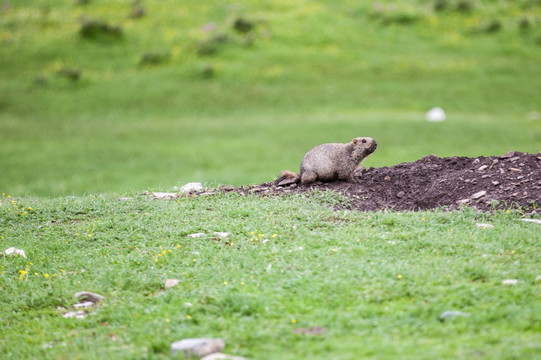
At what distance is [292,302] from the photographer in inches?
253

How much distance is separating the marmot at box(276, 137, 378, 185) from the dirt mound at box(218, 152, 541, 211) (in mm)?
194

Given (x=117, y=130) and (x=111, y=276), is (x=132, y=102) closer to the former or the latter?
(x=117, y=130)

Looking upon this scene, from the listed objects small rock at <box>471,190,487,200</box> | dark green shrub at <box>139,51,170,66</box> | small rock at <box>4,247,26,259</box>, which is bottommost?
small rock at <box>471,190,487,200</box>

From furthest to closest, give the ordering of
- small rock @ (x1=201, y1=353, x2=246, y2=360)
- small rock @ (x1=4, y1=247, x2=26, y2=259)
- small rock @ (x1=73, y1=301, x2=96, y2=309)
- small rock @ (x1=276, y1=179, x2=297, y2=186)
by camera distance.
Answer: small rock @ (x1=276, y1=179, x2=297, y2=186) → small rock @ (x1=4, y1=247, x2=26, y2=259) → small rock @ (x1=73, y1=301, x2=96, y2=309) → small rock @ (x1=201, y1=353, x2=246, y2=360)

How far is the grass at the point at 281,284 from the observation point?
18.8 ft

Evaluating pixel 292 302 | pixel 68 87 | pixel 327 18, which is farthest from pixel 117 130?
pixel 292 302

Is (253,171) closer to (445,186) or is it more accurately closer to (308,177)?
(308,177)

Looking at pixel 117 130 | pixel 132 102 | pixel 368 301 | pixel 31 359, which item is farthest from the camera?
pixel 132 102

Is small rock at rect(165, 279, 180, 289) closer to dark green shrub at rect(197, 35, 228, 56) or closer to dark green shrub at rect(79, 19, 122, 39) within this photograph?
dark green shrub at rect(197, 35, 228, 56)

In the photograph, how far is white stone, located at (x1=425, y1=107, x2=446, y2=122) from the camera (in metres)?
27.9

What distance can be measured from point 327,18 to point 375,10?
342 centimetres

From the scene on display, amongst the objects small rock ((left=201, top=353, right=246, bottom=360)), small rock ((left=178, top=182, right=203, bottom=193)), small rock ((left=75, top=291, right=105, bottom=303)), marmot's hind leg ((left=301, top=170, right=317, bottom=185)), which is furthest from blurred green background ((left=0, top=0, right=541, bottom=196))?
small rock ((left=201, top=353, right=246, bottom=360))

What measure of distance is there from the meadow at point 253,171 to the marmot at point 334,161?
2.52 feet

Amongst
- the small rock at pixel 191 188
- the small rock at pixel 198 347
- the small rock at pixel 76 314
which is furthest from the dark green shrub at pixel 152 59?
the small rock at pixel 198 347
